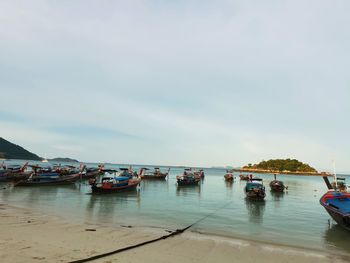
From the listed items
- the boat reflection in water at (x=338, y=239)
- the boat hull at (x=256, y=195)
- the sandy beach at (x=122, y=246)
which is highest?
the boat hull at (x=256, y=195)

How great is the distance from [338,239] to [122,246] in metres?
14.1

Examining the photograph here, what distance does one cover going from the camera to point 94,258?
10398 mm

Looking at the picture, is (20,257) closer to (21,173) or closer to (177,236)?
(177,236)

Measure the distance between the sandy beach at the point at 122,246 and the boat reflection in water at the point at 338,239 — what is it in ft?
6.02

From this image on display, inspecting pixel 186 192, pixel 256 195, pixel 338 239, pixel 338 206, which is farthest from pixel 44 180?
pixel 338 239

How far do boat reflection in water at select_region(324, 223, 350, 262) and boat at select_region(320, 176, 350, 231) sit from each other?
0.58 metres

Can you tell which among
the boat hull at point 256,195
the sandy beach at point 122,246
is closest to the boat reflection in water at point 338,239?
the sandy beach at point 122,246

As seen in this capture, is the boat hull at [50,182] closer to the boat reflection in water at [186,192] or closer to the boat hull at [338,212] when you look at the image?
the boat reflection in water at [186,192]

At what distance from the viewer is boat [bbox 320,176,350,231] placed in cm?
1990

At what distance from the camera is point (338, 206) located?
23.1m

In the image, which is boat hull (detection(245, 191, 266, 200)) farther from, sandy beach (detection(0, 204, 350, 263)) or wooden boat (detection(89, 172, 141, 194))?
sandy beach (detection(0, 204, 350, 263))

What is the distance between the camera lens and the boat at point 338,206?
1990cm

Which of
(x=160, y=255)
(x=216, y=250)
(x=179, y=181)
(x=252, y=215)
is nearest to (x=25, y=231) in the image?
(x=160, y=255)

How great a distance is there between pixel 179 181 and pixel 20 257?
51410mm
